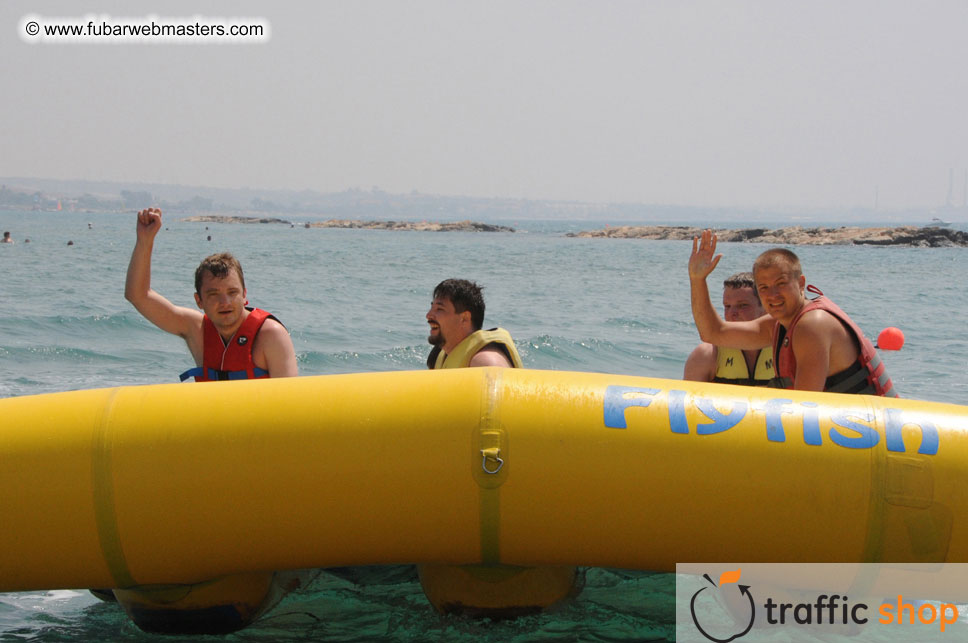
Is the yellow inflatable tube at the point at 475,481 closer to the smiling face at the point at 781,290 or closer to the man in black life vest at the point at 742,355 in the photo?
the smiling face at the point at 781,290

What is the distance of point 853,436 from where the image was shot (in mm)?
2865

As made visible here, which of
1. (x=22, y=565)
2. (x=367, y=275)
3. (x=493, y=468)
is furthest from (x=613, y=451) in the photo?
(x=367, y=275)

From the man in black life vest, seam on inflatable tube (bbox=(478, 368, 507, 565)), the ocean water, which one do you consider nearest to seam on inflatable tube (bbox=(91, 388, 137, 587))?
the ocean water

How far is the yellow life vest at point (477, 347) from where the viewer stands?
3639 millimetres

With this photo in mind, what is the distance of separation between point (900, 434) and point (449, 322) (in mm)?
1720

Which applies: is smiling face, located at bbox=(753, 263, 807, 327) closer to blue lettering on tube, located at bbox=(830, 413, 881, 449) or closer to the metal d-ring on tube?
blue lettering on tube, located at bbox=(830, 413, 881, 449)

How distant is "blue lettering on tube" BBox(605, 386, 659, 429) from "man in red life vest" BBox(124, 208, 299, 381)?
1384 millimetres

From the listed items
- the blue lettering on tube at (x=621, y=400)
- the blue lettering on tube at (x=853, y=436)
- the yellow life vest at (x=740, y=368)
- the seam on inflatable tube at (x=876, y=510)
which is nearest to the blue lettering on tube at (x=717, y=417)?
the blue lettering on tube at (x=621, y=400)

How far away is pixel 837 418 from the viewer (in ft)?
9.54

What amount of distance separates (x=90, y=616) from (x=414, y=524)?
1.56 m

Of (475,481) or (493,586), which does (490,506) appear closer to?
(475,481)

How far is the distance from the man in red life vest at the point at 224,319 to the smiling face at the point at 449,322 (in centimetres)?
59

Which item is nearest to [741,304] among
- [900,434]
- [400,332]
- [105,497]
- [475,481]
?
[900,434]

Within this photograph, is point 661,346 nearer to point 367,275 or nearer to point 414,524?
point 414,524
